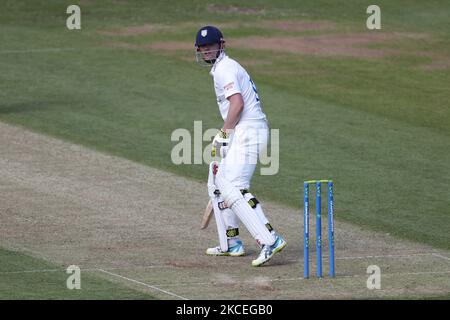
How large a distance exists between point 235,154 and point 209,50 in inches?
43.4

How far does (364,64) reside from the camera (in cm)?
2452

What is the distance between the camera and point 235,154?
11.0m

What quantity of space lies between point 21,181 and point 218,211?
4.40m

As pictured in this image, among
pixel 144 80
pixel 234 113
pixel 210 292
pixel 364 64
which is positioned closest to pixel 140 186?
pixel 234 113

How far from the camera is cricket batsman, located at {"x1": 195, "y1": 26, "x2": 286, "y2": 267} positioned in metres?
10.9

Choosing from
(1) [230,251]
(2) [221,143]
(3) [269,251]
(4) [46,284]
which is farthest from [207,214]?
(4) [46,284]

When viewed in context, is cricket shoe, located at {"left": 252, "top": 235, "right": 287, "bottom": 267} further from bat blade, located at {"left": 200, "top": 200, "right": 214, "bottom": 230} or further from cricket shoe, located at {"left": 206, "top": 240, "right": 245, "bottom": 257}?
bat blade, located at {"left": 200, "top": 200, "right": 214, "bottom": 230}

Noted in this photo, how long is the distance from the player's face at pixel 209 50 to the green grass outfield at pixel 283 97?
2.96 metres

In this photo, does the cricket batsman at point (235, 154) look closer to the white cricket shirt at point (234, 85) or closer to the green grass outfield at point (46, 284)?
the white cricket shirt at point (234, 85)

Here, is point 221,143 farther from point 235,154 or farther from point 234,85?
point 234,85

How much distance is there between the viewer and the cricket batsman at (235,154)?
10.9m
